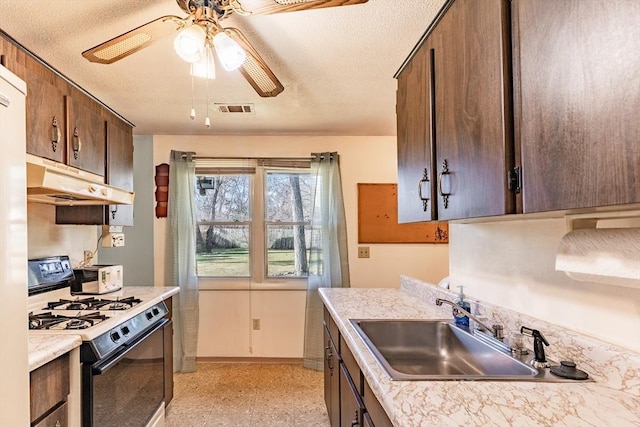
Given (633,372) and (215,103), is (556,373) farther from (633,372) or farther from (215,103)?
(215,103)

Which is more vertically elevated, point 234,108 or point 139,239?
point 234,108

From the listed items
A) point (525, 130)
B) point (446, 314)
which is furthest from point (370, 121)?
point (525, 130)

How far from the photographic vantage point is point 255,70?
69.1 inches

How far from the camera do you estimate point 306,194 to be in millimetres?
3717

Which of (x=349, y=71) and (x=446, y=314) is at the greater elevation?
(x=349, y=71)

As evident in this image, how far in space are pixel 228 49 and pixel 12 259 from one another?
1000 millimetres

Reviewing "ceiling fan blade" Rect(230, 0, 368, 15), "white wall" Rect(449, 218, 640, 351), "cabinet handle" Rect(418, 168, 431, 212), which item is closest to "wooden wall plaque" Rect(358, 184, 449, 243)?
"white wall" Rect(449, 218, 640, 351)

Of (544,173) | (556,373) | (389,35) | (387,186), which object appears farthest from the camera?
(387,186)

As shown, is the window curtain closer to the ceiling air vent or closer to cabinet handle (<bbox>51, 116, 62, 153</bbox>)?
the ceiling air vent

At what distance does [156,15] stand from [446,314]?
198cm

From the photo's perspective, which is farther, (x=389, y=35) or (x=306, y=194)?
(x=306, y=194)

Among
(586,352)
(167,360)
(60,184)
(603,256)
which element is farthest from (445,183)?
(167,360)

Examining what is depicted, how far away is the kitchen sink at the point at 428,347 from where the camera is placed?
4.84 feet

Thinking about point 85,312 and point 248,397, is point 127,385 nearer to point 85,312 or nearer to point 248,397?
point 85,312
